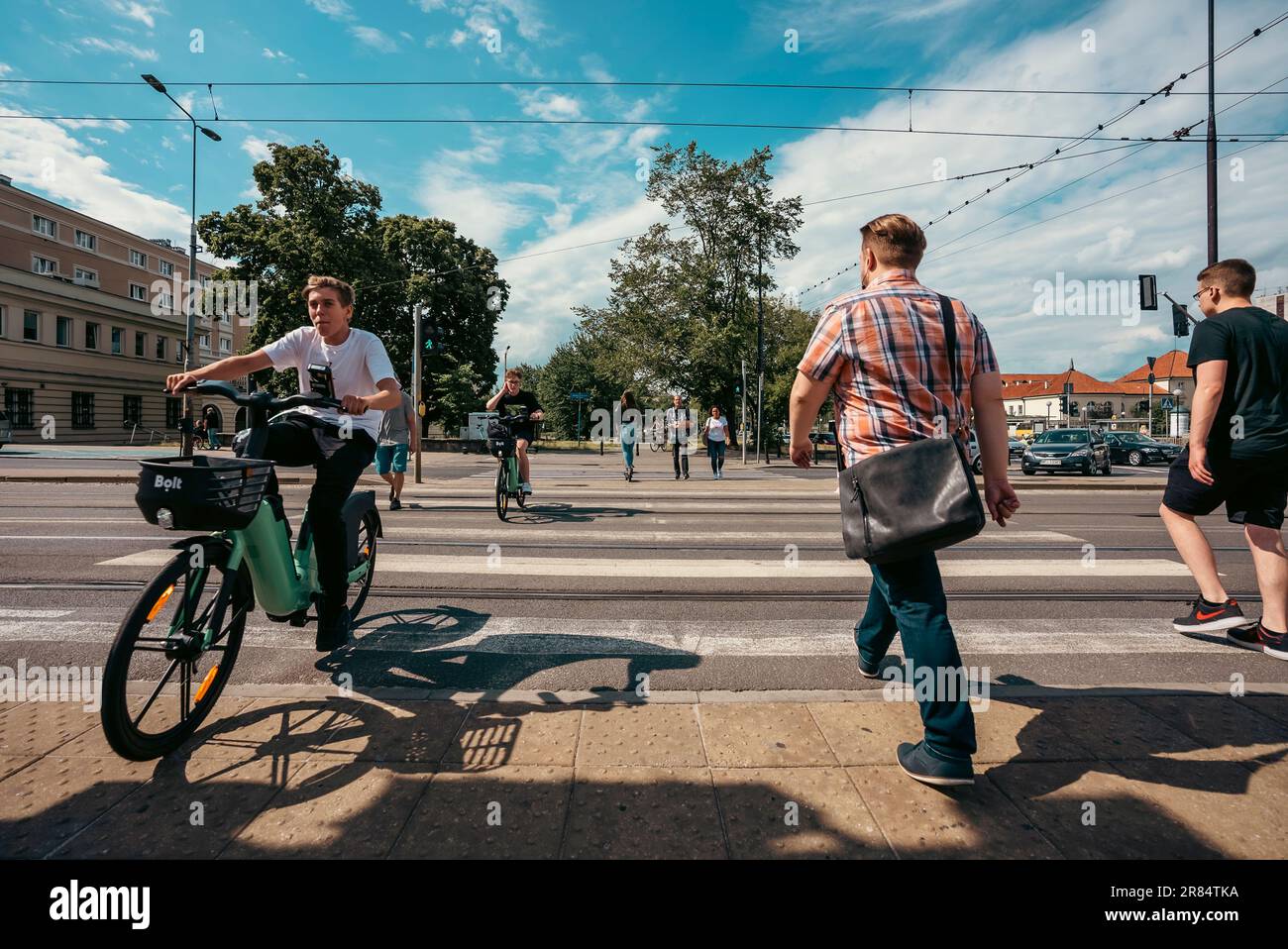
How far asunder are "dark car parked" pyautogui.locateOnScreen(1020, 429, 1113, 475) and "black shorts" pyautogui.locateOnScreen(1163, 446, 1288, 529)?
22097 millimetres

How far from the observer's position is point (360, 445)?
11.2ft

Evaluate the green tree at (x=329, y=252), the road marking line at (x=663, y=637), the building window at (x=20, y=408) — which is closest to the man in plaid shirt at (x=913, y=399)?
the road marking line at (x=663, y=637)

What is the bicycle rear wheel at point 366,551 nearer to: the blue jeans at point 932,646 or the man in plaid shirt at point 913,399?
the man in plaid shirt at point 913,399

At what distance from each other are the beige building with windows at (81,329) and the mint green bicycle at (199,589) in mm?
37308

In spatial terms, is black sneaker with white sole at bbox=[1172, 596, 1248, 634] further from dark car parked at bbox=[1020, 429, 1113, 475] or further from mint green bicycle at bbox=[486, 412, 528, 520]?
dark car parked at bbox=[1020, 429, 1113, 475]

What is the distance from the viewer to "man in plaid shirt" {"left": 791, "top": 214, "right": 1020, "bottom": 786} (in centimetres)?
219

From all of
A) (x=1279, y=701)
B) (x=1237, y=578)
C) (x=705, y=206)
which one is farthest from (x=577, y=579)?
(x=705, y=206)

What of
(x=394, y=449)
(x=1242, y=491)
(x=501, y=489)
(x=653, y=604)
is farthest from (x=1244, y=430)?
(x=394, y=449)

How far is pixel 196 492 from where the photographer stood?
2.38 m

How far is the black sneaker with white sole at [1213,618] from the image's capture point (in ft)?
12.5

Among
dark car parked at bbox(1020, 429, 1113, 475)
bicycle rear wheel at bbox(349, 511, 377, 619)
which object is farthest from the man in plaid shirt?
dark car parked at bbox(1020, 429, 1113, 475)

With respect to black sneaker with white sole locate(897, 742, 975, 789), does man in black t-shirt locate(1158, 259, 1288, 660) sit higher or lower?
higher

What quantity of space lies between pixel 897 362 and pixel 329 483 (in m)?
2.59
